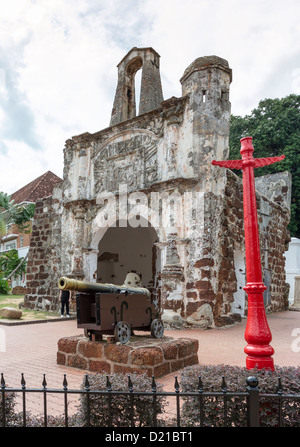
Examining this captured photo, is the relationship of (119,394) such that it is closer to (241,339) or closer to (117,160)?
(241,339)

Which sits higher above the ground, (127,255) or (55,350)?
(127,255)

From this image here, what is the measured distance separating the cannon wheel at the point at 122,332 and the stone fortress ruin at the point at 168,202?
3.93 metres

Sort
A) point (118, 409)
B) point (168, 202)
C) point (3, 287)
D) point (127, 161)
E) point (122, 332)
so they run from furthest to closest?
1. point (3, 287)
2. point (127, 161)
3. point (168, 202)
4. point (122, 332)
5. point (118, 409)

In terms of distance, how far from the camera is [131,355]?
4.73 meters

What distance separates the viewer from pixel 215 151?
31.3 feet

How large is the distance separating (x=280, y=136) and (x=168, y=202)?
1738cm

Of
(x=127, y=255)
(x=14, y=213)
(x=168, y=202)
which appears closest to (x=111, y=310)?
(x=168, y=202)

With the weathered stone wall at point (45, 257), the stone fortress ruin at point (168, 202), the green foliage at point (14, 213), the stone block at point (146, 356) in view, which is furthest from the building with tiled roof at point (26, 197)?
the stone block at point (146, 356)

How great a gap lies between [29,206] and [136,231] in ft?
41.4

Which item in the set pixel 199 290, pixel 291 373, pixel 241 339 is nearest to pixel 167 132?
pixel 199 290

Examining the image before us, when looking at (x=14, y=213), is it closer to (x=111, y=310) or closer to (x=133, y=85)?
(x=133, y=85)

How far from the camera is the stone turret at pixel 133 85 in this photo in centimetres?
1221

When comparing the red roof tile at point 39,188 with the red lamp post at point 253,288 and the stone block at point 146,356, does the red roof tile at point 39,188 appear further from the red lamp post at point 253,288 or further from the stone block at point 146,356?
the red lamp post at point 253,288

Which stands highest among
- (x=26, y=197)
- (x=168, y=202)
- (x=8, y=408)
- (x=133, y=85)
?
(x=133, y=85)
